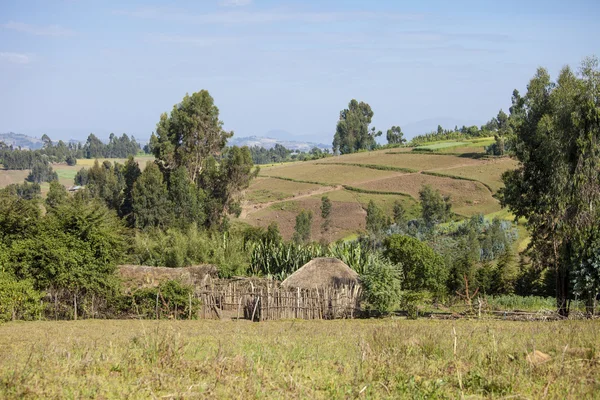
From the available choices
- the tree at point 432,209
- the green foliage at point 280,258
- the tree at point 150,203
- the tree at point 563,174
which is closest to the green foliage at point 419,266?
the tree at point 563,174

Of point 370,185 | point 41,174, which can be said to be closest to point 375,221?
point 370,185

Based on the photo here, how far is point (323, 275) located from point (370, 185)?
1665 inches

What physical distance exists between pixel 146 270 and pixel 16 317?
5.25 meters

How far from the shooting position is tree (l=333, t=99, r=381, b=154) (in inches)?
4267

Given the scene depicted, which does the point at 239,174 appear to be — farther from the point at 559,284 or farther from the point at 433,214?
the point at 559,284

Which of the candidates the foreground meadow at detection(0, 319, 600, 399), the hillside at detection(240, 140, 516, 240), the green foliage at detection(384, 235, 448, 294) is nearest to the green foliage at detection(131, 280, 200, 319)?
the green foliage at detection(384, 235, 448, 294)

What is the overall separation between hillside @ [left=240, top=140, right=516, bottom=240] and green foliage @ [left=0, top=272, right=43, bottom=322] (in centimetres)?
3151

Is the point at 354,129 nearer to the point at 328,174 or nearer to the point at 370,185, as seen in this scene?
the point at 328,174

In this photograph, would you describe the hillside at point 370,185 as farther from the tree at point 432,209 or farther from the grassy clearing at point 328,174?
the tree at point 432,209

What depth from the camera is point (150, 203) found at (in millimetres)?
40125

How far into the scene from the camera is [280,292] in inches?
765

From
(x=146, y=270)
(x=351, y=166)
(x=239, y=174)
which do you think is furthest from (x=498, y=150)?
(x=146, y=270)

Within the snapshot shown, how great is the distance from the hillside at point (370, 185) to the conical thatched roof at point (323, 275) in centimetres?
2598

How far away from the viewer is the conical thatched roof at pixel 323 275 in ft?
72.1
